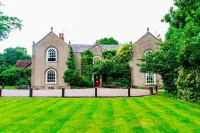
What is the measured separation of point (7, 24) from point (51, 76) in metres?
13.6

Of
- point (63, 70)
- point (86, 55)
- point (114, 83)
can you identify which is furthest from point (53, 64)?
point (114, 83)

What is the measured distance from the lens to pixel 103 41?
70.8 metres

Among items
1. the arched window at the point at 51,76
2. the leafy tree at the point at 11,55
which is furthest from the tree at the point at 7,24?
the leafy tree at the point at 11,55

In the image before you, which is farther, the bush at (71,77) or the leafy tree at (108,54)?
the leafy tree at (108,54)

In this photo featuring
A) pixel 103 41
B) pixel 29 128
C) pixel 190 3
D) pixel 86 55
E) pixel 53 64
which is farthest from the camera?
pixel 103 41

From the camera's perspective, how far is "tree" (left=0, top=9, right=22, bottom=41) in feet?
110

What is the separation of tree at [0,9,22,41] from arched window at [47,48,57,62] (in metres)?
9.81

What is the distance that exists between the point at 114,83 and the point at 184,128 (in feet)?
76.9

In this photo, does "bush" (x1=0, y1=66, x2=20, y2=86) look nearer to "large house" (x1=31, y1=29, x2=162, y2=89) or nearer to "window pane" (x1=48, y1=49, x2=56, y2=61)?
"large house" (x1=31, y1=29, x2=162, y2=89)

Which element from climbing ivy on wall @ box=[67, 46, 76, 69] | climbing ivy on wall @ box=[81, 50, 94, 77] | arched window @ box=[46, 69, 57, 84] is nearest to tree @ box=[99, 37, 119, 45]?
climbing ivy on wall @ box=[81, 50, 94, 77]

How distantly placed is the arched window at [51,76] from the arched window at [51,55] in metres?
1.72

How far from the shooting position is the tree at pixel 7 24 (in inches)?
1319

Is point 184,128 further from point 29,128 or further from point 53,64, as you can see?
point 53,64

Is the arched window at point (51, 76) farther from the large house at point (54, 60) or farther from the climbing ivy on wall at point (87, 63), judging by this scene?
the climbing ivy on wall at point (87, 63)
